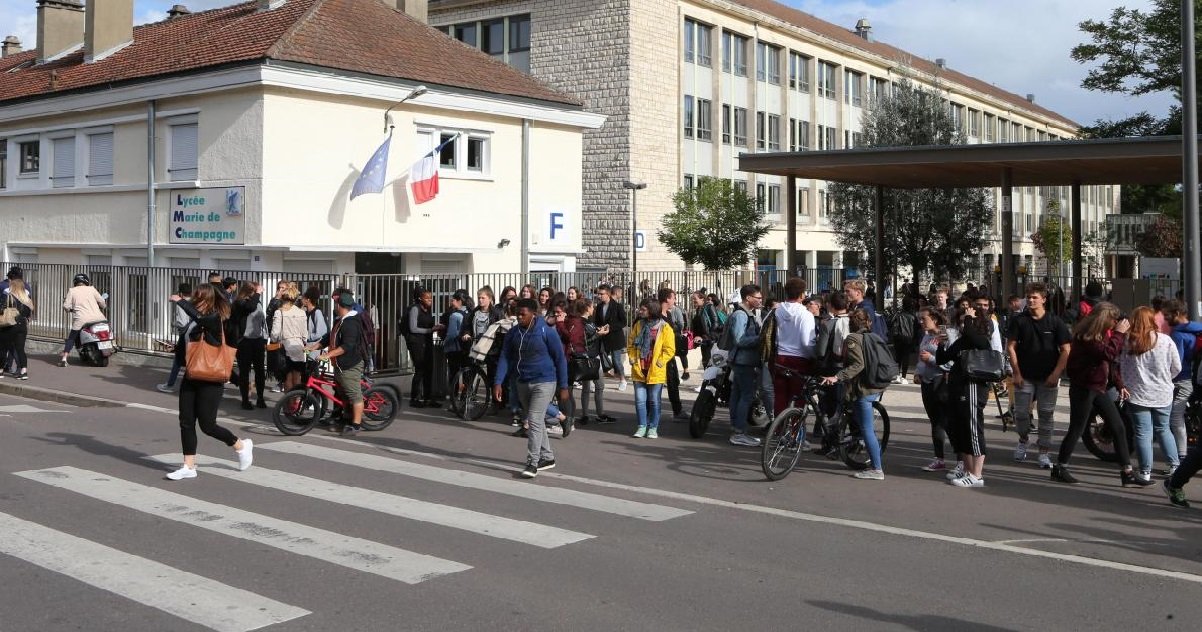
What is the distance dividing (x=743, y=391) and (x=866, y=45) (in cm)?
4963

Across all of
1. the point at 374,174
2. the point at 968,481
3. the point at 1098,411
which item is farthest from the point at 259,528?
the point at 374,174

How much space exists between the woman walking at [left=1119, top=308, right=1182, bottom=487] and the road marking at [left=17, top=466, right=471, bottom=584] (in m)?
6.07

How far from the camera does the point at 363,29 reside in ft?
83.3

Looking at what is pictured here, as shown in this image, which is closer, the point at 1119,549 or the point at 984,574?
the point at 984,574

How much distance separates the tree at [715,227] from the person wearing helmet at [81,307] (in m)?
21.2

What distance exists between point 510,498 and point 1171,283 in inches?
657

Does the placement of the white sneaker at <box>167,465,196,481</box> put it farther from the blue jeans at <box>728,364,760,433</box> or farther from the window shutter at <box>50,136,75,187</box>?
the window shutter at <box>50,136,75,187</box>

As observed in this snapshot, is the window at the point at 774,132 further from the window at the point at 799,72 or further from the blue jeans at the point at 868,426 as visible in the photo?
the blue jeans at the point at 868,426

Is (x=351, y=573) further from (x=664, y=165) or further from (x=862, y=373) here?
(x=664, y=165)

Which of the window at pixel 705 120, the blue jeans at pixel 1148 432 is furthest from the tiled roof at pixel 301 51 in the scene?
the window at pixel 705 120

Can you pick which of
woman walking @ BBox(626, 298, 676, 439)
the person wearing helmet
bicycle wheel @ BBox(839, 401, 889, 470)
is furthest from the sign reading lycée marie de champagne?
bicycle wheel @ BBox(839, 401, 889, 470)

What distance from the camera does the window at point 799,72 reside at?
5263cm

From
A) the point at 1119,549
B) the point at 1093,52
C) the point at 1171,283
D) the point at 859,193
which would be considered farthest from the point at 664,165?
the point at 1119,549

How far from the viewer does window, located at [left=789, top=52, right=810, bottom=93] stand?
2072 inches
